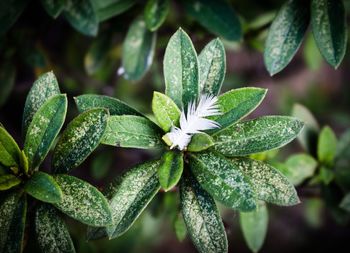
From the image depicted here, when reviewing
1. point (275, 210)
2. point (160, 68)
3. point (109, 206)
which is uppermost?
point (109, 206)

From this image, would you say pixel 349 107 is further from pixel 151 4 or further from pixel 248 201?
pixel 248 201

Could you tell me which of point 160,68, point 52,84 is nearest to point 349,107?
point 160,68

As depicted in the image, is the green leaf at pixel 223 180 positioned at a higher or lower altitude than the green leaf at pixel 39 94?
lower

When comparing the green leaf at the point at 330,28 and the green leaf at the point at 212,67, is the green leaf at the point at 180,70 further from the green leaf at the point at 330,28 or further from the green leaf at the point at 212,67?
the green leaf at the point at 330,28

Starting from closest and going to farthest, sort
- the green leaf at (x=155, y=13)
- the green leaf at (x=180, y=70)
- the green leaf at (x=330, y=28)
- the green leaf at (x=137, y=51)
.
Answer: the green leaf at (x=180, y=70) → the green leaf at (x=330, y=28) → the green leaf at (x=155, y=13) → the green leaf at (x=137, y=51)

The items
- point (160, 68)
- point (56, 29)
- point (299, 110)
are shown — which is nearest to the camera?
point (299, 110)

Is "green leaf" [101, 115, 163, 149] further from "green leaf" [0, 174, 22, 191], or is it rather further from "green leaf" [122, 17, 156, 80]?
"green leaf" [122, 17, 156, 80]

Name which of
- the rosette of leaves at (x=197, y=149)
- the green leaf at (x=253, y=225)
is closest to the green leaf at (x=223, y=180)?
the rosette of leaves at (x=197, y=149)
